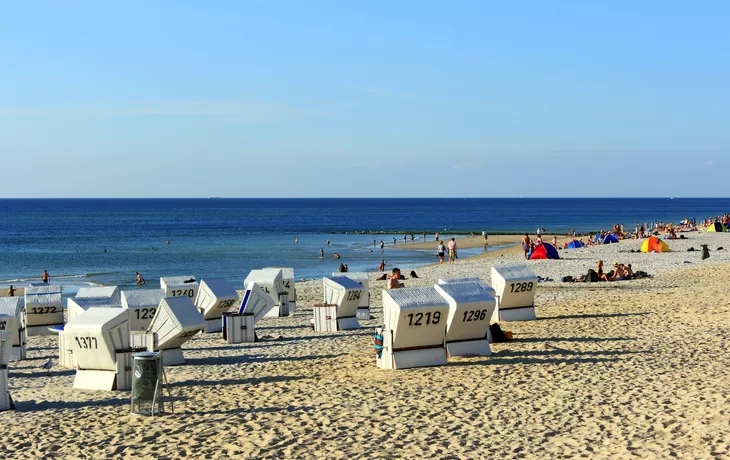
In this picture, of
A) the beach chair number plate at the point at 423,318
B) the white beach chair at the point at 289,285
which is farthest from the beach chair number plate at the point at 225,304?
the beach chair number plate at the point at 423,318

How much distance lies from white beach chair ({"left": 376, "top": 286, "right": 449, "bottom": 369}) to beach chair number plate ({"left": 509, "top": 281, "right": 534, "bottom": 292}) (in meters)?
5.19

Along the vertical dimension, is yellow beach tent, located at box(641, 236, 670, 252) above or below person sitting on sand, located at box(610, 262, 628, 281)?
Result: above

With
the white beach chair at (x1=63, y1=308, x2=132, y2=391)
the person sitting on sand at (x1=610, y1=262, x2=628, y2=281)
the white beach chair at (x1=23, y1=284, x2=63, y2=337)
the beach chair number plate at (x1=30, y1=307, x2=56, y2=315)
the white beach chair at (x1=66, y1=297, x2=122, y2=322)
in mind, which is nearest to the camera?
the white beach chair at (x1=63, y1=308, x2=132, y2=391)

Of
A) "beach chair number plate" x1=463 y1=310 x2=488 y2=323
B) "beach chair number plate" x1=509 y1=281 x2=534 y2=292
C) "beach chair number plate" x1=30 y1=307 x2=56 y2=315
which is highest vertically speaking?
"beach chair number plate" x1=509 y1=281 x2=534 y2=292

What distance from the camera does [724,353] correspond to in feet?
45.0

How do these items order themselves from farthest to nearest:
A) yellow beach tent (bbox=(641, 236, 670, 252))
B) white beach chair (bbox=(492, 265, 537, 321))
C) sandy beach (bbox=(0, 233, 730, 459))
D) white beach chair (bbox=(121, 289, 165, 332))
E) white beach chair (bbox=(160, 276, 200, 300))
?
yellow beach tent (bbox=(641, 236, 670, 252)) → white beach chair (bbox=(160, 276, 200, 300)) → white beach chair (bbox=(492, 265, 537, 321)) → white beach chair (bbox=(121, 289, 165, 332)) → sandy beach (bbox=(0, 233, 730, 459))

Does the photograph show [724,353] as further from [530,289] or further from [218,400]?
[218,400]

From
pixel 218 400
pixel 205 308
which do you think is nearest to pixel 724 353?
pixel 218 400

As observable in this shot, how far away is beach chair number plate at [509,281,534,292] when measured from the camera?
18.5m

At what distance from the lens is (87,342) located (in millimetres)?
12562

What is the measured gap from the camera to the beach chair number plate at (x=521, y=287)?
1845cm

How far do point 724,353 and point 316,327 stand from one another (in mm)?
8851

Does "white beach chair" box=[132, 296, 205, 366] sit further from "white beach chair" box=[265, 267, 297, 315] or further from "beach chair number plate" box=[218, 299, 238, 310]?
"white beach chair" box=[265, 267, 297, 315]

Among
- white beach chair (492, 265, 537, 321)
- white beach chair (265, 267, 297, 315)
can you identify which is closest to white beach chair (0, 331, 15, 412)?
white beach chair (492, 265, 537, 321)
